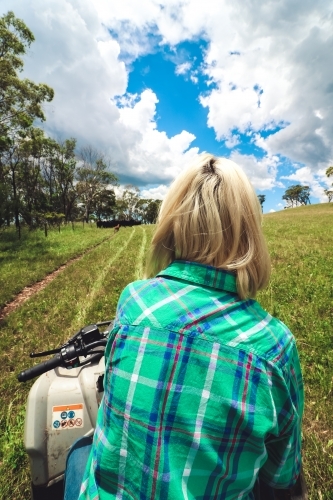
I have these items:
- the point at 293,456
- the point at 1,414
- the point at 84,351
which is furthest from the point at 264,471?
the point at 1,414

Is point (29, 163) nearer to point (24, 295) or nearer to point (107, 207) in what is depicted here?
point (24, 295)

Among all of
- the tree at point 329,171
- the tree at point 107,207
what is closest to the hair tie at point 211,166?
the tree at point 329,171

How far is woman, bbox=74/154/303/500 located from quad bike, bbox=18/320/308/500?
24.6 inches

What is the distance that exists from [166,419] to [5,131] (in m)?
19.4

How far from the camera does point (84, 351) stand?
67.1 inches

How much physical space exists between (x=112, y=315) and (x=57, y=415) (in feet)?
13.9

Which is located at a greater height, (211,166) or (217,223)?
(211,166)

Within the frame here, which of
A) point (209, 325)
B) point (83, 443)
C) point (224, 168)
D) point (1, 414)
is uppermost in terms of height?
point (224, 168)

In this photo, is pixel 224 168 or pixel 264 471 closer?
pixel 264 471

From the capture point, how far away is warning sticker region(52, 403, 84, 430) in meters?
1.71

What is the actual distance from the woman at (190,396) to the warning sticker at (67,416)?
626mm

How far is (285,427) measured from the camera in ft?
3.87

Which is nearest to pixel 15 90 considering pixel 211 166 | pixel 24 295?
pixel 24 295

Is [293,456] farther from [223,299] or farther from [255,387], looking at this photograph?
[223,299]
